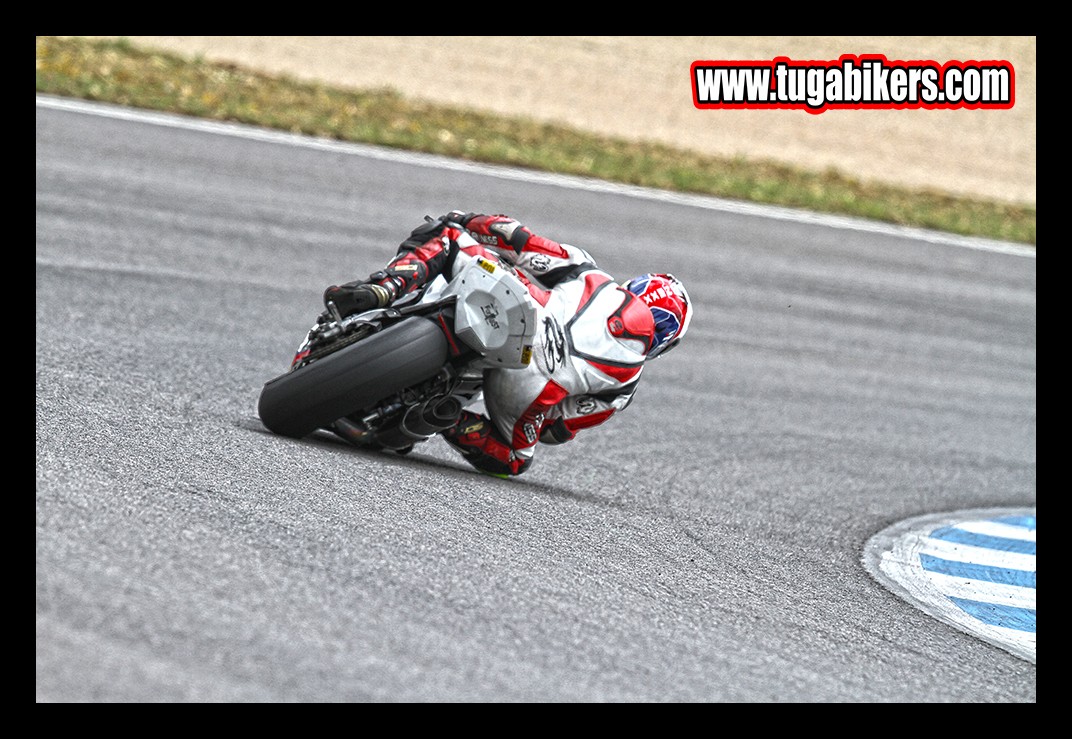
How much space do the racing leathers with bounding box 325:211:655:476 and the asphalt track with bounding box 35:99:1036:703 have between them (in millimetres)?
251

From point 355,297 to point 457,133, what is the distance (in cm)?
921

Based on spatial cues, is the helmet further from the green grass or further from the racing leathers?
the green grass

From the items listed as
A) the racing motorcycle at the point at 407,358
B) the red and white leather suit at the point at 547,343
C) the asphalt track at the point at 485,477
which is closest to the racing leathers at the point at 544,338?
the red and white leather suit at the point at 547,343

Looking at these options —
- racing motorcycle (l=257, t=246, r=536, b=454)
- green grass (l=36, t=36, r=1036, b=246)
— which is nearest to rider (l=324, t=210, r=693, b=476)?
racing motorcycle (l=257, t=246, r=536, b=454)

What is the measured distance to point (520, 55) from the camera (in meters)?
21.4

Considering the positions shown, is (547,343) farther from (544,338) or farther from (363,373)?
(363,373)

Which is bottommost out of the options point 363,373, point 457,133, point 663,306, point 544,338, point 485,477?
point 485,477

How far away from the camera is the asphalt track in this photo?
366cm

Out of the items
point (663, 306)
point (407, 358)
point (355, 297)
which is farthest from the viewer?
point (663, 306)

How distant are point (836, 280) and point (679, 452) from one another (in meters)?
4.98

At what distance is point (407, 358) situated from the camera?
569 centimetres

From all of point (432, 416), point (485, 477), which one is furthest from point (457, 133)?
point (432, 416)
